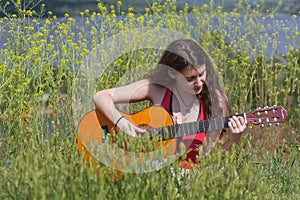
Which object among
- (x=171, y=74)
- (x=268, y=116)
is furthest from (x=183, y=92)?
(x=268, y=116)

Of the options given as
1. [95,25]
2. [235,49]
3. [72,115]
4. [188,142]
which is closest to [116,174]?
[188,142]

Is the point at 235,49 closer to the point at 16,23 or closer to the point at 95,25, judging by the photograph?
the point at 95,25

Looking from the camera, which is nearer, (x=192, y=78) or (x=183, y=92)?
(x=192, y=78)

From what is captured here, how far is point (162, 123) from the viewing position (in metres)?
3.82

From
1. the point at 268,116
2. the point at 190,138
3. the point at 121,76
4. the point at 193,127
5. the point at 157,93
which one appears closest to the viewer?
the point at 268,116

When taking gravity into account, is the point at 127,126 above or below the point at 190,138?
above

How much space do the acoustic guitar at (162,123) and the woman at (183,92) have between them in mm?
107

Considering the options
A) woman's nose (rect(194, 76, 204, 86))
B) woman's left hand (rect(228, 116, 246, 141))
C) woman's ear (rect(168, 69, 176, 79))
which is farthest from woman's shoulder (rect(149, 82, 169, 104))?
woman's left hand (rect(228, 116, 246, 141))

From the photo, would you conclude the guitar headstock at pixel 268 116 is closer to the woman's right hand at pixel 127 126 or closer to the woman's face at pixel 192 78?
the woman's face at pixel 192 78

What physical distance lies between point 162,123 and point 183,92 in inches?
13.1

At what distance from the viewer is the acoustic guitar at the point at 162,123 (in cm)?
363

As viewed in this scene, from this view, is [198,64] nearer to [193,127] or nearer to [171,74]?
[171,74]

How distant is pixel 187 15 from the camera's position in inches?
258

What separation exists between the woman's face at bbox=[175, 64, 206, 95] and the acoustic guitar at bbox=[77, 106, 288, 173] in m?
0.21
